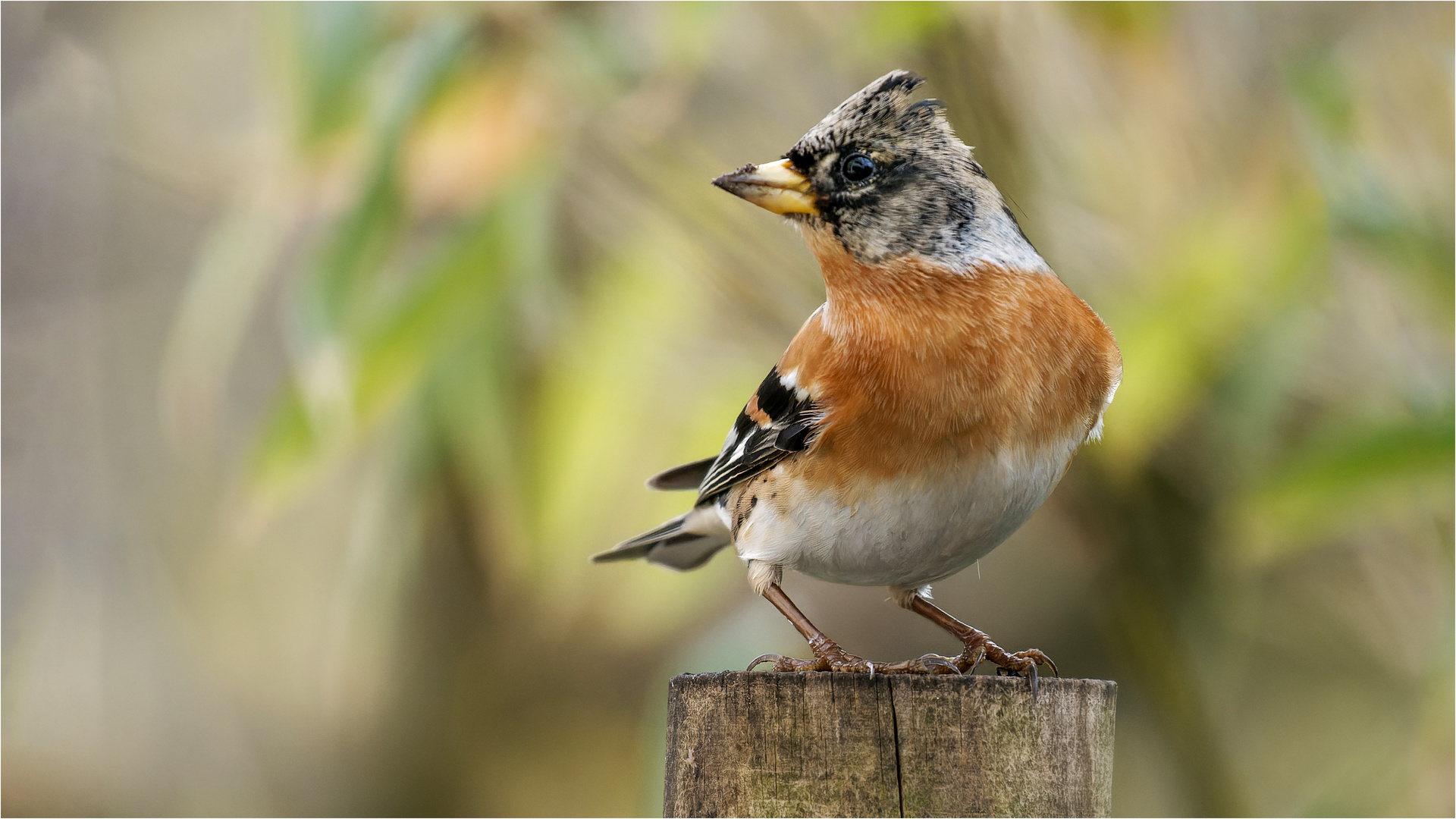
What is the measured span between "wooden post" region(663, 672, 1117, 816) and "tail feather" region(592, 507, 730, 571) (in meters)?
0.71

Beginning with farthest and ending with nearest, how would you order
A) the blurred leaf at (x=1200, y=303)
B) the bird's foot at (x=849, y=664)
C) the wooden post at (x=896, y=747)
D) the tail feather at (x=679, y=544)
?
the blurred leaf at (x=1200, y=303) → the tail feather at (x=679, y=544) → the bird's foot at (x=849, y=664) → the wooden post at (x=896, y=747)

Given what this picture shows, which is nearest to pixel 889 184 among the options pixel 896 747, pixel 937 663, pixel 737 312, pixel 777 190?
pixel 777 190

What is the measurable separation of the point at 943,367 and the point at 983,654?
0.52 metres

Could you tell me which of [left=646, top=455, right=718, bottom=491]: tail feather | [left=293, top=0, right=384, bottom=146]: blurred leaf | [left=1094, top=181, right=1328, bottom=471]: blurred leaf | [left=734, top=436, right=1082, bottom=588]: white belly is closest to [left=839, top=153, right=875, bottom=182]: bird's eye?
[left=734, top=436, right=1082, bottom=588]: white belly

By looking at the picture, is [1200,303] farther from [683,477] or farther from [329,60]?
[329,60]

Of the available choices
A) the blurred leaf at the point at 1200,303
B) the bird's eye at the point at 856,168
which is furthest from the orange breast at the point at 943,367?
the blurred leaf at the point at 1200,303

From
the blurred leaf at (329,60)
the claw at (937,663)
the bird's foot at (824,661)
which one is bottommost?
the claw at (937,663)

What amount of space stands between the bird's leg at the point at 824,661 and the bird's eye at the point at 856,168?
69cm

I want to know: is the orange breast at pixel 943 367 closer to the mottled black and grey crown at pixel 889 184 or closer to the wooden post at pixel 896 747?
the mottled black and grey crown at pixel 889 184

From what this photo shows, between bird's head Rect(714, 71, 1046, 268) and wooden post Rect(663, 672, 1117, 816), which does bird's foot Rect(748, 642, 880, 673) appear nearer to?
wooden post Rect(663, 672, 1117, 816)

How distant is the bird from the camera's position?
1690 mm

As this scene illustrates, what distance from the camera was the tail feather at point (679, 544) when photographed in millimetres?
2240

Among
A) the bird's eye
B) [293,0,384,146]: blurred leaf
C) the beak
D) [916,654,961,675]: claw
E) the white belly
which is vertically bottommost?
[916,654,961,675]: claw

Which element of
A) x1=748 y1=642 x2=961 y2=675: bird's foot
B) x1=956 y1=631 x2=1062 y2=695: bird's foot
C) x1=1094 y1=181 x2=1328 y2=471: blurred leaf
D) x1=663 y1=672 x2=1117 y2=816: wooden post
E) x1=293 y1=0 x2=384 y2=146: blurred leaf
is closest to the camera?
x1=663 y1=672 x2=1117 y2=816: wooden post
